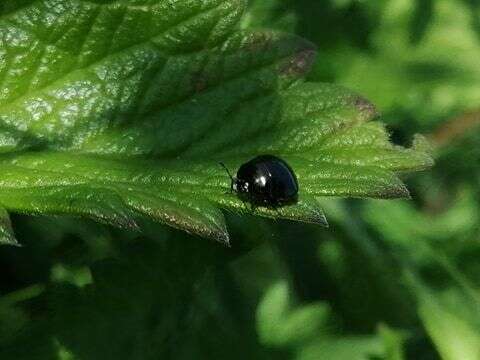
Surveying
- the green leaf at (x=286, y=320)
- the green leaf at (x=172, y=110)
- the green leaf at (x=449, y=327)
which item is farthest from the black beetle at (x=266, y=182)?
the green leaf at (x=449, y=327)

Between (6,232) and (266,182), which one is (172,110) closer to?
(266,182)

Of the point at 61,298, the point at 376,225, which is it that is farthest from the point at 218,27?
the point at 376,225

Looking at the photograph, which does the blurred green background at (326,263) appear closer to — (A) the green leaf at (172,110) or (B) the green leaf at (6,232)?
(A) the green leaf at (172,110)

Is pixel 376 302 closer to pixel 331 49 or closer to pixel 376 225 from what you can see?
pixel 376 225

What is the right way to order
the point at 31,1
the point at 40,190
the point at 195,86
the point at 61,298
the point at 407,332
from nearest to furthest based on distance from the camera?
the point at 40,190
the point at 31,1
the point at 195,86
the point at 61,298
the point at 407,332

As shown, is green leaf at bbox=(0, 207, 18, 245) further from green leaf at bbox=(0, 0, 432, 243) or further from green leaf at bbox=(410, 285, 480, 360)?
green leaf at bbox=(410, 285, 480, 360)

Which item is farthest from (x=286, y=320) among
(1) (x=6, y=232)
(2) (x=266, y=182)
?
(1) (x=6, y=232)
